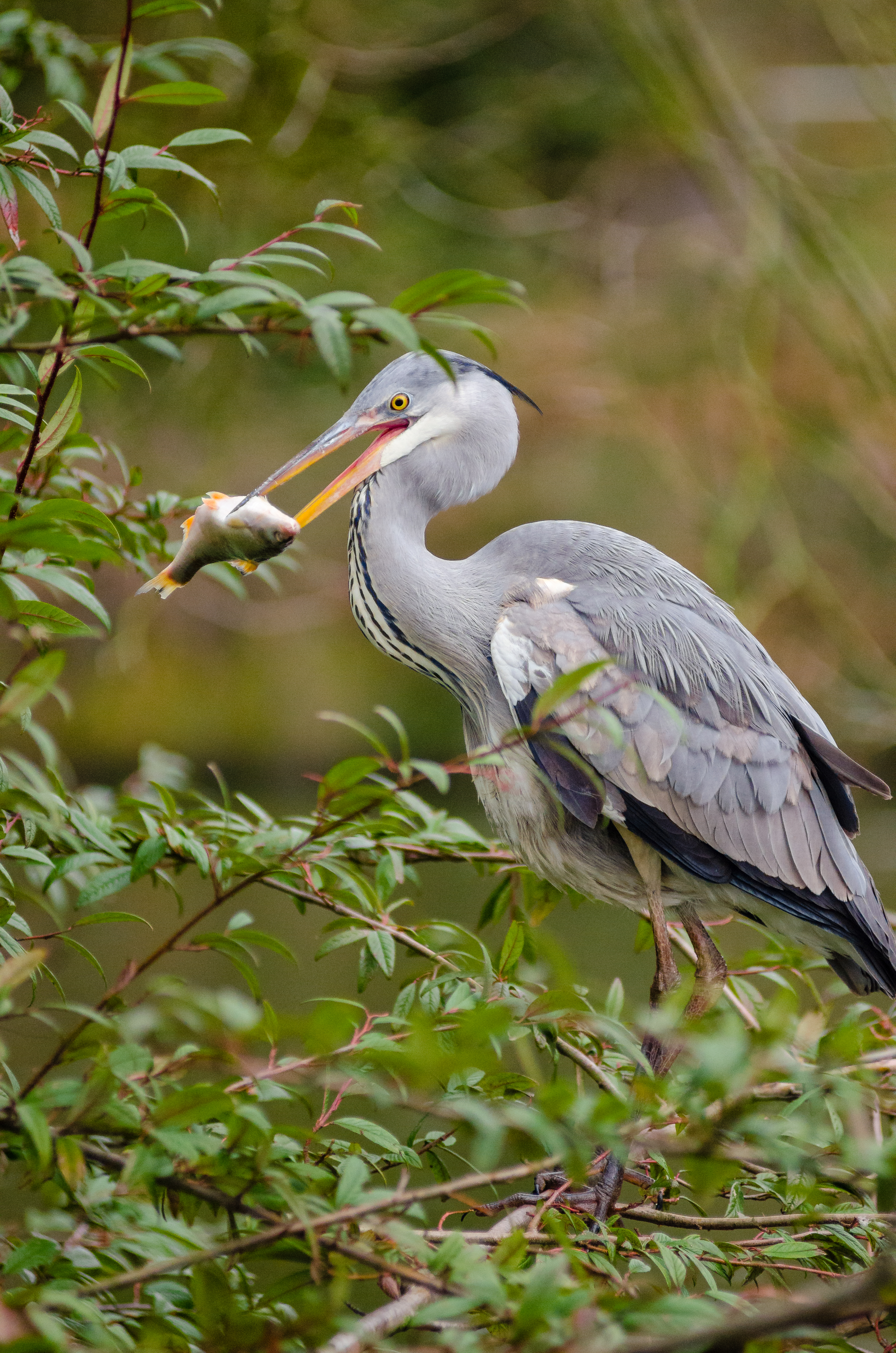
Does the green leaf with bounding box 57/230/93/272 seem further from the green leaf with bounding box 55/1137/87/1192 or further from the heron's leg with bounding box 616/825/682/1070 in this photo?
the heron's leg with bounding box 616/825/682/1070

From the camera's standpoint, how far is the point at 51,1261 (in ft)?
2.91

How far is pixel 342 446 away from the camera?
192cm

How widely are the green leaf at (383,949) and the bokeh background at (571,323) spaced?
162cm

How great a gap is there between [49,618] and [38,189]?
0.38 m

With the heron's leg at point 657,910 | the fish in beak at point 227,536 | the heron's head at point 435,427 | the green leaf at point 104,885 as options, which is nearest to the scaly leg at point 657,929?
the heron's leg at point 657,910

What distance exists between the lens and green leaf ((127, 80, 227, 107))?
3.06 feet

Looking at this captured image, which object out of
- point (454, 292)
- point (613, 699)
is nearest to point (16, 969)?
point (454, 292)

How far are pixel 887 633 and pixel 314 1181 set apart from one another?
22.7 ft

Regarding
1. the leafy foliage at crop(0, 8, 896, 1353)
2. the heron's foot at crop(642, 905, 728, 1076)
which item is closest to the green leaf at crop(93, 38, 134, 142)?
the leafy foliage at crop(0, 8, 896, 1353)

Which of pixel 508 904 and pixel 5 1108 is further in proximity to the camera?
pixel 508 904

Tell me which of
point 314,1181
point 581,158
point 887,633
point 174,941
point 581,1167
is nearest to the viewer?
point 581,1167

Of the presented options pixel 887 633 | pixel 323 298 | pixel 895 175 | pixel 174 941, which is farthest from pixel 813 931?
pixel 887 633

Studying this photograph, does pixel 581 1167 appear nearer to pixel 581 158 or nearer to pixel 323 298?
pixel 323 298

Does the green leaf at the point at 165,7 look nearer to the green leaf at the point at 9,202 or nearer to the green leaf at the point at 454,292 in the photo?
the green leaf at the point at 9,202
